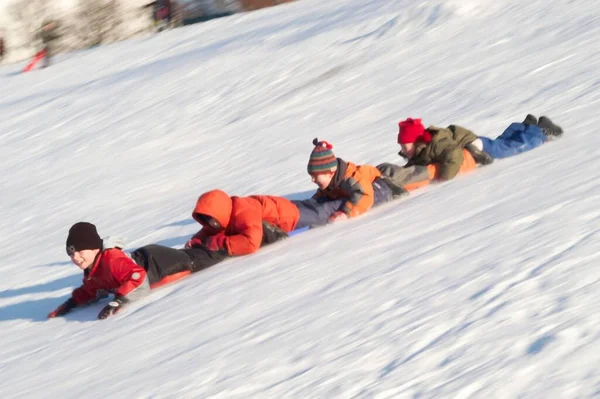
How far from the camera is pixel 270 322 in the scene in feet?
17.1

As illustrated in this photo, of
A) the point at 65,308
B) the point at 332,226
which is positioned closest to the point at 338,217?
the point at 332,226

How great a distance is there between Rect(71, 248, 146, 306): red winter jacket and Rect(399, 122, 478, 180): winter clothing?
91.5 inches

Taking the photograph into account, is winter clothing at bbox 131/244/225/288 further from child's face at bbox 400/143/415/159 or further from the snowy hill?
child's face at bbox 400/143/415/159

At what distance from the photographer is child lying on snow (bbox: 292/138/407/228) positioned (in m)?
7.23

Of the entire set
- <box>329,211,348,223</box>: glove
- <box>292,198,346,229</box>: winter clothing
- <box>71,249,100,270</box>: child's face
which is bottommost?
<box>329,211,348,223</box>: glove

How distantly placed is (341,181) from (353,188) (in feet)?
0.32

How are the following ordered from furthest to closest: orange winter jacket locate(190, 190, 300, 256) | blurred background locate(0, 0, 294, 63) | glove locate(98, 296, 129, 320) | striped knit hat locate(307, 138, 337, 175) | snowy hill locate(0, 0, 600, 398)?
1. blurred background locate(0, 0, 294, 63)
2. striped knit hat locate(307, 138, 337, 175)
3. orange winter jacket locate(190, 190, 300, 256)
4. glove locate(98, 296, 129, 320)
5. snowy hill locate(0, 0, 600, 398)

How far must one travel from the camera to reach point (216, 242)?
6.85 meters

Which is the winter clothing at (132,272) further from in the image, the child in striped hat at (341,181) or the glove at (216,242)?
the child in striped hat at (341,181)

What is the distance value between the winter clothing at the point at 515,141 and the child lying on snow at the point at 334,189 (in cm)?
111

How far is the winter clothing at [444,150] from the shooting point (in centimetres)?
769

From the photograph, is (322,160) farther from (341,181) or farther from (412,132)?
(412,132)

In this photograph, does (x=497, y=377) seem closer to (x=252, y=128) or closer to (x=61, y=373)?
(x=61, y=373)

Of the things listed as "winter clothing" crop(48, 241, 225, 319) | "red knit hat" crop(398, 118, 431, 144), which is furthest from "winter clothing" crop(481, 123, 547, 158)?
"winter clothing" crop(48, 241, 225, 319)
